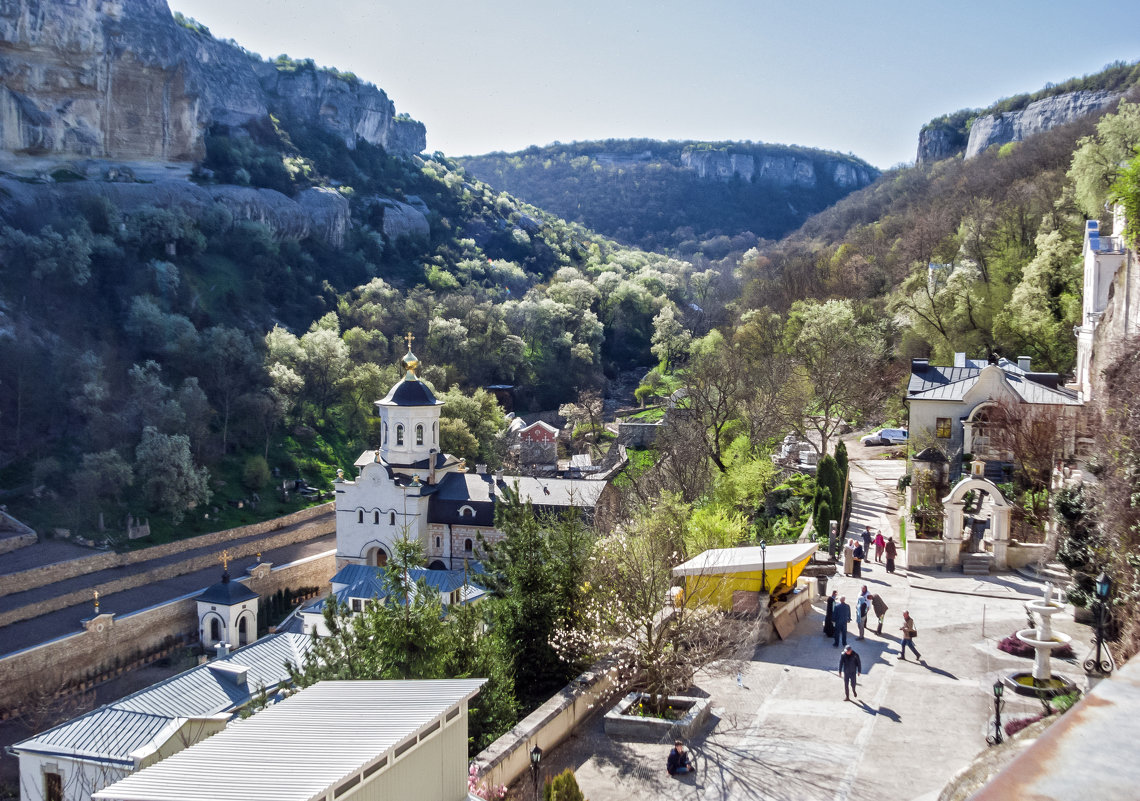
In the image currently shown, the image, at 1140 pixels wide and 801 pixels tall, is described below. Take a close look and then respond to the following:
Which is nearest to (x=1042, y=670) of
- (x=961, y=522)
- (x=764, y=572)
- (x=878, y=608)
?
(x=878, y=608)

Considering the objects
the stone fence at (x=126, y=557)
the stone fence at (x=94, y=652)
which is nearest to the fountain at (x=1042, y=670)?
the stone fence at (x=94, y=652)

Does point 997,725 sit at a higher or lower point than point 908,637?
higher

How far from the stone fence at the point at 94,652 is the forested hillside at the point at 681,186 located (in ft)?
332

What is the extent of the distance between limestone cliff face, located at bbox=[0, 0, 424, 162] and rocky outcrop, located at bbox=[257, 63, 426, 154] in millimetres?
15308

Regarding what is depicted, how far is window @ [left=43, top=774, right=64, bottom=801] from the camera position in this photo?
17.2 meters

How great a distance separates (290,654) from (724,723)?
1601 centimetres

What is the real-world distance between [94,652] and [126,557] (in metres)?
5.87

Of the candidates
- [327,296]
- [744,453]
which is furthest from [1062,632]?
[327,296]

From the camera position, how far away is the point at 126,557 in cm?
2994

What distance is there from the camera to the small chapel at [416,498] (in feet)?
105

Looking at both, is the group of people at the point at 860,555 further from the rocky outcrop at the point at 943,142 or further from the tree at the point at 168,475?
the rocky outcrop at the point at 943,142

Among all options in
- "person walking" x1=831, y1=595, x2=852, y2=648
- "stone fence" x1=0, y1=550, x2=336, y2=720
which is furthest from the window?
"person walking" x1=831, y1=595, x2=852, y2=648

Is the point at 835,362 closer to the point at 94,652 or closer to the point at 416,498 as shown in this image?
the point at 416,498

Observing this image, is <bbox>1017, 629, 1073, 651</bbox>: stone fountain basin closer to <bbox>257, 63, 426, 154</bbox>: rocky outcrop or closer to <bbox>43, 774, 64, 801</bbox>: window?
<bbox>43, 774, 64, 801</bbox>: window
